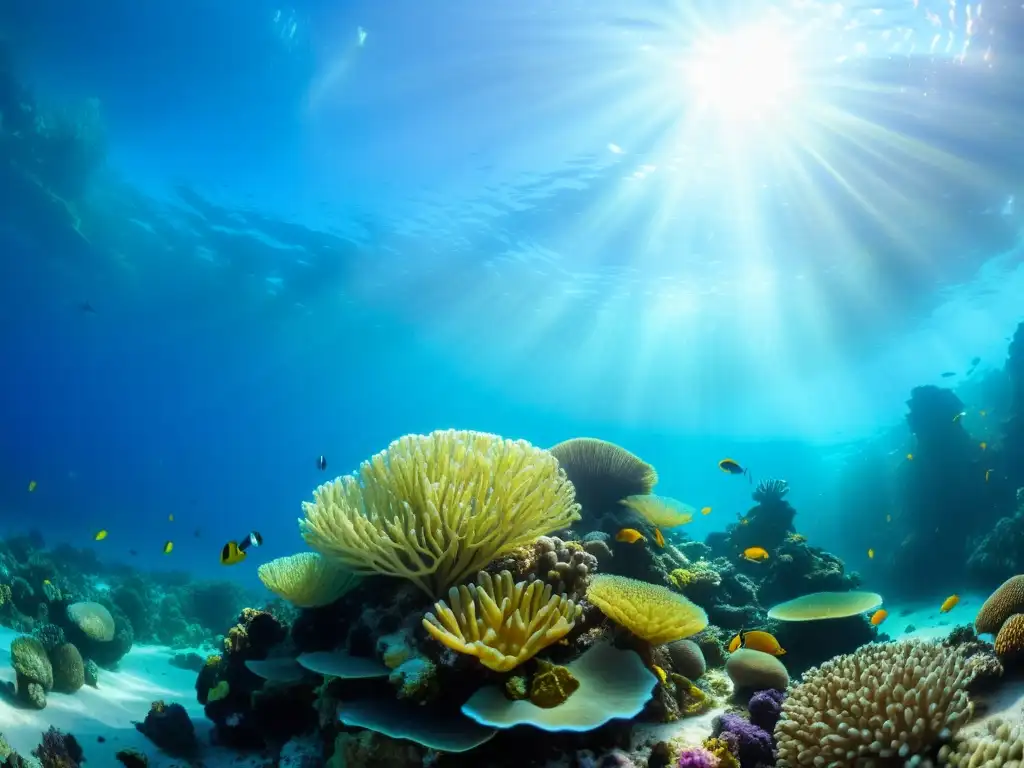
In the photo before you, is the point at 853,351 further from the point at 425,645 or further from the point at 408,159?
the point at 425,645

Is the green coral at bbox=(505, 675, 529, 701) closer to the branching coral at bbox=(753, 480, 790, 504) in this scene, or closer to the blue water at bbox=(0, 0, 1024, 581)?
the branching coral at bbox=(753, 480, 790, 504)

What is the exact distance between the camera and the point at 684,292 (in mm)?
33406

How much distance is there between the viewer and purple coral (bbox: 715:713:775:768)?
3.61m

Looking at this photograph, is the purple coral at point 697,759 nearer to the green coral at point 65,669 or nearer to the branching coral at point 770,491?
the green coral at point 65,669

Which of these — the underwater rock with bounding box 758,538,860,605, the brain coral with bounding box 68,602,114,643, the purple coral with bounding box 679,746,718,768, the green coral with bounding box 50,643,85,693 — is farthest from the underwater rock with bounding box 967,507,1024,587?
the brain coral with bounding box 68,602,114,643

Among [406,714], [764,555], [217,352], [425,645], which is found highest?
[217,352]

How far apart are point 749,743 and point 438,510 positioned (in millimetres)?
2651

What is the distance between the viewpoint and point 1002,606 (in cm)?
430

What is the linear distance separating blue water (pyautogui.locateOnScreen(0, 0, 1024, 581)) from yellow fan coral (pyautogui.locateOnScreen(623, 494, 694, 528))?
14.1m

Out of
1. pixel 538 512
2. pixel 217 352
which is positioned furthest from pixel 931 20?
pixel 217 352

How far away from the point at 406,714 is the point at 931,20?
1919 cm

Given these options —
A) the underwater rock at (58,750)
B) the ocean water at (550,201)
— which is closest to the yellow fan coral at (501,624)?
the underwater rock at (58,750)

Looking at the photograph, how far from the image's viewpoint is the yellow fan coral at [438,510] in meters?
3.98

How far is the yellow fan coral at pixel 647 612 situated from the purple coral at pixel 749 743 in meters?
0.65
